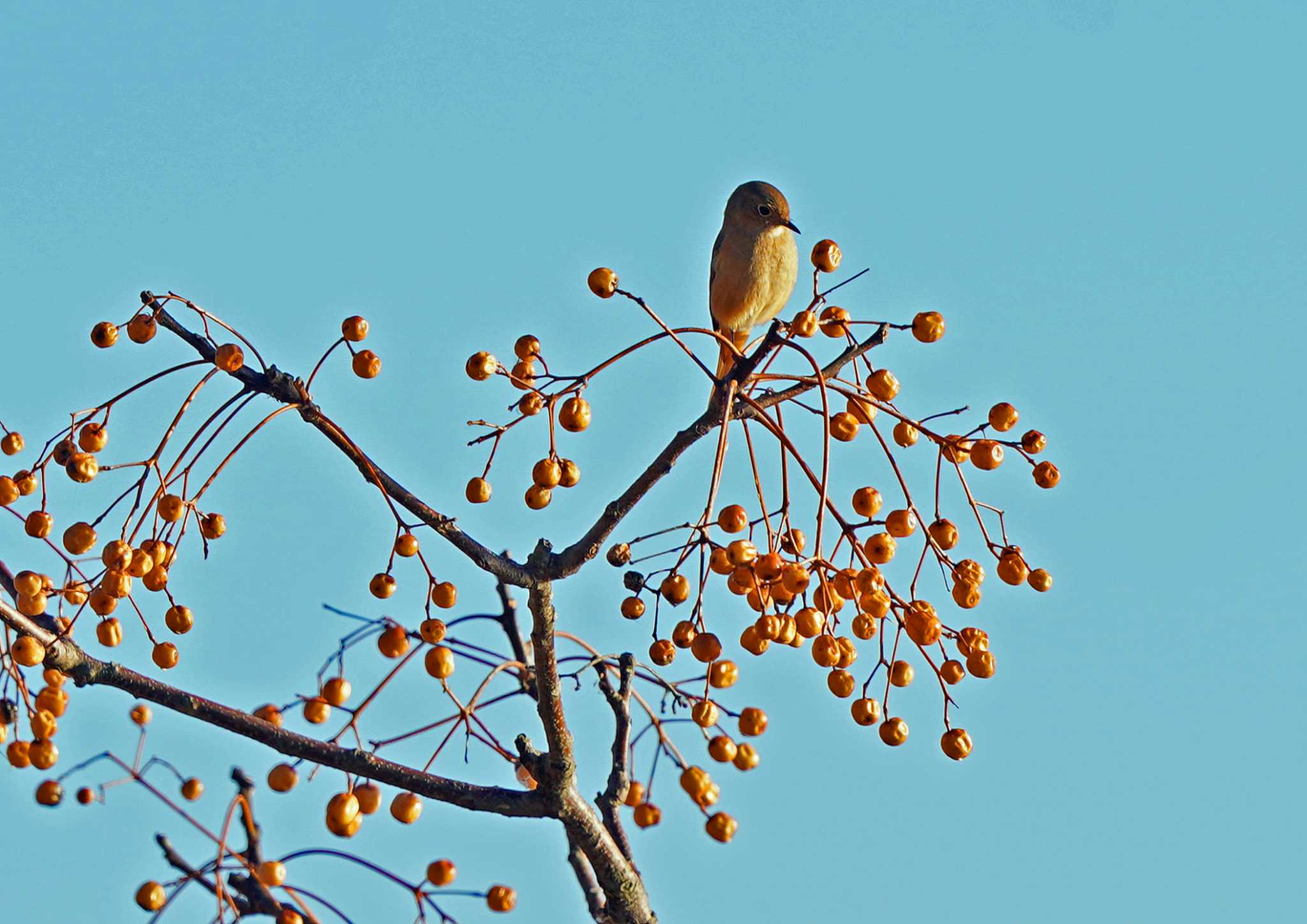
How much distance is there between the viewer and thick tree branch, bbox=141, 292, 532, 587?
2752 millimetres

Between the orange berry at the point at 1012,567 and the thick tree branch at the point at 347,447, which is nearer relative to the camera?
the thick tree branch at the point at 347,447

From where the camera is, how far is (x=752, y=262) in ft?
18.6

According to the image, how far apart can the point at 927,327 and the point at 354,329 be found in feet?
4.03

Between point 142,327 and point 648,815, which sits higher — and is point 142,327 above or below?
above

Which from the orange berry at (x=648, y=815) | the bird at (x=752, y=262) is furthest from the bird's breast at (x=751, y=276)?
the orange berry at (x=648, y=815)

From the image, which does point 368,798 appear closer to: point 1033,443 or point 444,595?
point 444,595

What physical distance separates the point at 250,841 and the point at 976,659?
1976 millimetres

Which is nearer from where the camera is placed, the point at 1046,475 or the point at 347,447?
the point at 347,447

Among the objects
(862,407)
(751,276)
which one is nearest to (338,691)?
(862,407)

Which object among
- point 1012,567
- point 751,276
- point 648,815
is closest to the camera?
point 1012,567

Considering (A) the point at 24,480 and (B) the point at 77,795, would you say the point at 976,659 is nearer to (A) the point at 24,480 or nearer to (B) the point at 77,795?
(A) the point at 24,480

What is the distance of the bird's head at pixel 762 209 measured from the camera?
5.77 m

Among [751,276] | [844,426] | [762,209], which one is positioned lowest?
[844,426]

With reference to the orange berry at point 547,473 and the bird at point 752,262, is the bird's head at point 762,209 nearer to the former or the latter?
the bird at point 752,262
